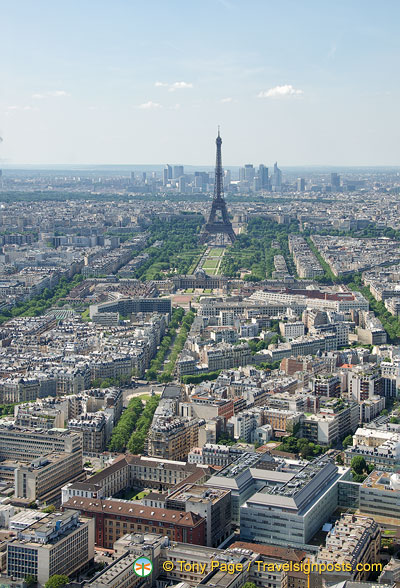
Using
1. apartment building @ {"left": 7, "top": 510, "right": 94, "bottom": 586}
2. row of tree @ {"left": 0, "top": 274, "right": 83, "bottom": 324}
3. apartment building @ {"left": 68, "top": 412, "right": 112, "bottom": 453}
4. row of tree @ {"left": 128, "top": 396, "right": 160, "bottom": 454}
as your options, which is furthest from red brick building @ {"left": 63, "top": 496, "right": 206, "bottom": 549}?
row of tree @ {"left": 0, "top": 274, "right": 83, "bottom": 324}

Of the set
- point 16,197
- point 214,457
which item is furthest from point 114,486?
point 16,197

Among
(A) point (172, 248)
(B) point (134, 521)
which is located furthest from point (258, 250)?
(B) point (134, 521)

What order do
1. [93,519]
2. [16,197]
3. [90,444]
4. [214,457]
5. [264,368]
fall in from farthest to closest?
[16,197] < [264,368] < [90,444] < [214,457] < [93,519]

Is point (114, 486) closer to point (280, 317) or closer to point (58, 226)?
point (280, 317)

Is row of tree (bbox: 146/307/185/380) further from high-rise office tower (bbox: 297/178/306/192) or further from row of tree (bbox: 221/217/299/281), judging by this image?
high-rise office tower (bbox: 297/178/306/192)

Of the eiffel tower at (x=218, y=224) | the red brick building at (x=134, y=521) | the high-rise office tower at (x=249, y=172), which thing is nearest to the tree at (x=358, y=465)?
the red brick building at (x=134, y=521)

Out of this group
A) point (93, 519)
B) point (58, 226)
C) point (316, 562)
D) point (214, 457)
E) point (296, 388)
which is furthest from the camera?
point (58, 226)
